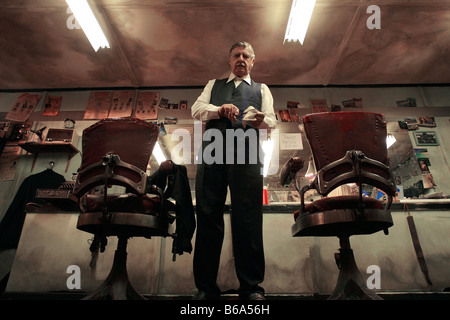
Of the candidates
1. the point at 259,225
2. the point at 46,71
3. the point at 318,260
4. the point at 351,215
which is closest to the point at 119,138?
the point at 259,225

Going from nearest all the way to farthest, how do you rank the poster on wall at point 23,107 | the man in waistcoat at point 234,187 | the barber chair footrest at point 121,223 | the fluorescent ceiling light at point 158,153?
the barber chair footrest at point 121,223 < the man in waistcoat at point 234,187 < the poster on wall at point 23,107 < the fluorescent ceiling light at point 158,153

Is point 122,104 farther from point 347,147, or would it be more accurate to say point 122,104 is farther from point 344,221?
point 344,221

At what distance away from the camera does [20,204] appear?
358cm

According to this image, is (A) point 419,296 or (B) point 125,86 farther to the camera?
(B) point 125,86

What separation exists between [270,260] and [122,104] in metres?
3.34

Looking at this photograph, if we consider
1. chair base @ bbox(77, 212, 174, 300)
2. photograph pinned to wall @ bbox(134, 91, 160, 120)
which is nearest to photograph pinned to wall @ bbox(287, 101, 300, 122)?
photograph pinned to wall @ bbox(134, 91, 160, 120)

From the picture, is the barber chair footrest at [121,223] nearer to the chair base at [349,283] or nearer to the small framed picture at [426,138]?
the chair base at [349,283]

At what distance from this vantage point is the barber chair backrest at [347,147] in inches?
57.1

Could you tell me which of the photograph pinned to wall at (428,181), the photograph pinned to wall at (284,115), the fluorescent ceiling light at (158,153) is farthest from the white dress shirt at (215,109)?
the photograph pinned to wall at (428,181)

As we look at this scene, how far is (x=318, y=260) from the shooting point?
2.36m

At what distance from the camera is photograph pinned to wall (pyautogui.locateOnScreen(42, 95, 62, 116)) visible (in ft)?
14.4

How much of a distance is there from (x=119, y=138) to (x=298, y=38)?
8.85ft

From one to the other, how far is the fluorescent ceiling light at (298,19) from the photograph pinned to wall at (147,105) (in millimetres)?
2170
